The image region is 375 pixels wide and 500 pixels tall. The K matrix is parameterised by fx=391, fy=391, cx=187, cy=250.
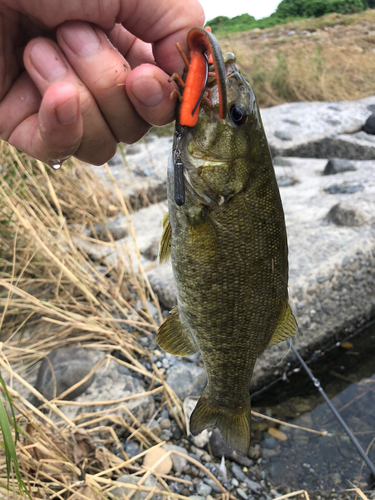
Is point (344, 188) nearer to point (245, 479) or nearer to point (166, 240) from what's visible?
point (245, 479)

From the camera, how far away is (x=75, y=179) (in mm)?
4598

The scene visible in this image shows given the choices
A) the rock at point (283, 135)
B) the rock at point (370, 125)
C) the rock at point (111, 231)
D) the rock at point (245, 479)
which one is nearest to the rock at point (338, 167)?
the rock at point (283, 135)

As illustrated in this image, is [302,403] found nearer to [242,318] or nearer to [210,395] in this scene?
[210,395]

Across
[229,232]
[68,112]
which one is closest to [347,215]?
[229,232]

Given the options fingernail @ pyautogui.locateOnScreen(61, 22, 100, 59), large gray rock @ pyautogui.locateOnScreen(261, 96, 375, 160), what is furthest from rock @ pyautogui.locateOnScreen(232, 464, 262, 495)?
large gray rock @ pyautogui.locateOnScreen(261, 96, 375, 160)

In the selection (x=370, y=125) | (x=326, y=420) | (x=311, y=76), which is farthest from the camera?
(x=311, y=76)

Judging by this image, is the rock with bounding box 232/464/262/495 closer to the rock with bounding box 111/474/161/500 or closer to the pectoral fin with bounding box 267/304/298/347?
the rock with bounding box 111/474/161/500

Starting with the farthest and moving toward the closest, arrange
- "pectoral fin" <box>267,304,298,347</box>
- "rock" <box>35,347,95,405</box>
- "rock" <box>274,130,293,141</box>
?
"rock" <box>274,130,293,141</box>
"rock" <box>35,347,95,405</box>
"pectoral fin" <box>267,304,298,347</box>

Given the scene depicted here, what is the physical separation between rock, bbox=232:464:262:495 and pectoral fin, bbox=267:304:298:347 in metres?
1.56

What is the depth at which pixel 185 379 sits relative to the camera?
10.2 ft

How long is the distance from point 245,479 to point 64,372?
4.84ft

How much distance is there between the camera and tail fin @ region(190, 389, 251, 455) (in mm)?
1722

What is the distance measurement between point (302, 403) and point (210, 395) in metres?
2.07

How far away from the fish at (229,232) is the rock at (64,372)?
151cm
